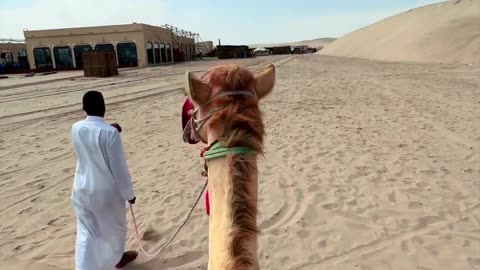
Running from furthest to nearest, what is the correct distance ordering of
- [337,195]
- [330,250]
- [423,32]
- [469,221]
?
[423,32] → [337,195] → [469,221] → [330,250]

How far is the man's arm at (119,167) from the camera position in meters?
3.09

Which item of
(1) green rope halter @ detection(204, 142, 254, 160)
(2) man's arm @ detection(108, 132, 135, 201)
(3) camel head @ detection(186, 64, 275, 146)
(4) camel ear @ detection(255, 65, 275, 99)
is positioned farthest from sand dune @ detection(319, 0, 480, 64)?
(1) green rope halter @ detection(204, 142, 254, 160)

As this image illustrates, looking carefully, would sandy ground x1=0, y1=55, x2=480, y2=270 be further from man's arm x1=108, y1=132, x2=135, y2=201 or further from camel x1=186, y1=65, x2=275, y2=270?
camel x1=186, y1=65, x2=275, y2=270

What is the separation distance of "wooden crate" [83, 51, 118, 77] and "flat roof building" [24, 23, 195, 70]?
1134 cm

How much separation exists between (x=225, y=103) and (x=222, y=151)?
0.20 metres

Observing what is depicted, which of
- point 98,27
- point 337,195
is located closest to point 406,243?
point 337,195

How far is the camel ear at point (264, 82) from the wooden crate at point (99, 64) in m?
27.0

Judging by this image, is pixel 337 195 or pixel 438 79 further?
pixel 438 79

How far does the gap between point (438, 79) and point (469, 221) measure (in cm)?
1609

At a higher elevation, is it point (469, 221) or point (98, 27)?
point (98, 27)

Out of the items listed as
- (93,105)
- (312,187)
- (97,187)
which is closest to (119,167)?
(97,187)

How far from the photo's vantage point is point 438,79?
62.0 ft

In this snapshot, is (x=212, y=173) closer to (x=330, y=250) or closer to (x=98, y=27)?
(x=330, y=250)

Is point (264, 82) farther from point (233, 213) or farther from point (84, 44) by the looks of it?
point (84, 44)
